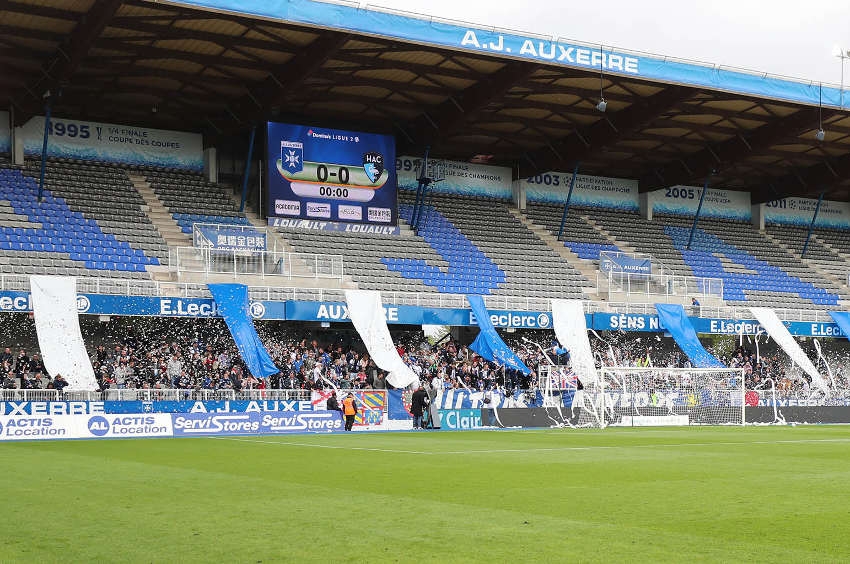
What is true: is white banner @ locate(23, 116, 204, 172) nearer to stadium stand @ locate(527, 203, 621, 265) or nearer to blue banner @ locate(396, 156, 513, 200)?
blue banner @ locate(396, 156, 513, 200)

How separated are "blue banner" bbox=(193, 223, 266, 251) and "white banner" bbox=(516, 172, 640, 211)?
1788 cm

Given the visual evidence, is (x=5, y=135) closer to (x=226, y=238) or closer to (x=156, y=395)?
(x=226, y=238)

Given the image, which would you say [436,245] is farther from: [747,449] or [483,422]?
[747,449]

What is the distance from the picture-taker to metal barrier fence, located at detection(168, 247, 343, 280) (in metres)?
41.6

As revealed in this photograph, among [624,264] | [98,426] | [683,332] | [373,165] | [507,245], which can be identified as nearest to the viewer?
[98,426]

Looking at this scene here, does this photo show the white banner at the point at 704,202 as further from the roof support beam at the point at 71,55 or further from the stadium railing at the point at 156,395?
the roof support beam at the point at 71,55

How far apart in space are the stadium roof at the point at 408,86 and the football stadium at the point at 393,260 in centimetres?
15

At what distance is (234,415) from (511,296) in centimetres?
1664

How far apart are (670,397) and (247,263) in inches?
642

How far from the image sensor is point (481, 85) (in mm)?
44750

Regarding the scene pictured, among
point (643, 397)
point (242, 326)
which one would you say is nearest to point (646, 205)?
point (643, 397)

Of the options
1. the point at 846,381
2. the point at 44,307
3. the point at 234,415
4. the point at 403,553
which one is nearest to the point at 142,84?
the point at 44,307

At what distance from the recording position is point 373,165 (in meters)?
48.7

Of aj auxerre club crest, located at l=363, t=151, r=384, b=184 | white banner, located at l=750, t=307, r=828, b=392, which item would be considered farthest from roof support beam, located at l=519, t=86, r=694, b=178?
white banner, located at l=750, t=307, r=828, b=392
